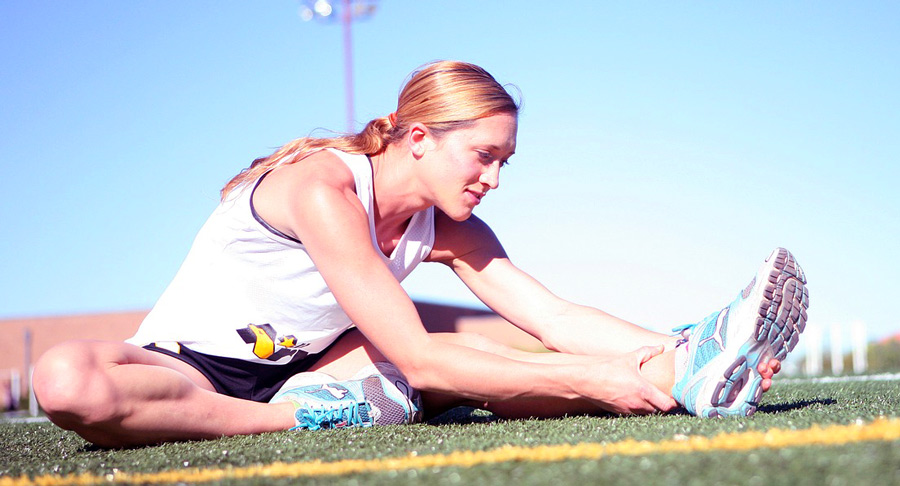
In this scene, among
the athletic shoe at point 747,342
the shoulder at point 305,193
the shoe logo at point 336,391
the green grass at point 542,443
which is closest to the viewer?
the green grass at point 542,443

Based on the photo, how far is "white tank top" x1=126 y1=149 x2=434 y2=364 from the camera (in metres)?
3.05

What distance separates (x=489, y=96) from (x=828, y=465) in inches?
73.5

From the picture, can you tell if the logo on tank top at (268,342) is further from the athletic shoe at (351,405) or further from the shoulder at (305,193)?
the shoulder at (305,193)

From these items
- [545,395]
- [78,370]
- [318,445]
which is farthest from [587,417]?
[78,370]

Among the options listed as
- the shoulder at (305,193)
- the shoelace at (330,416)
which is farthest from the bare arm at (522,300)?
the shoelace at (330,416)

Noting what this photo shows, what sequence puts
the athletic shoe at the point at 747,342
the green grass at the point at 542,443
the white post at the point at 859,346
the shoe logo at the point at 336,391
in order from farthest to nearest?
1. the white post at the point at 859,346
2. the shoe logo at the point at 336,391
3. the athletic shoe at the point at 747,342
4. the green grass at the point at 542,443

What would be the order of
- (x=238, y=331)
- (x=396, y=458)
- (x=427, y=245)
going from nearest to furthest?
1. (x=396, y=458)
2. (x=238, y=331)
3. (x=427, y=245)

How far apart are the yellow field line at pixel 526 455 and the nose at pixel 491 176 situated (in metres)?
1.21

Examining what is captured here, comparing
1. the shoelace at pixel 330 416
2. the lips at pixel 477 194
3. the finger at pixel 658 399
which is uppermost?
the lips at pixel 477 194

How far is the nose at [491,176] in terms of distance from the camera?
2953mm

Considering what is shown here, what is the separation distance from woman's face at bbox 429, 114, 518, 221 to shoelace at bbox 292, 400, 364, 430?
2.72 ft

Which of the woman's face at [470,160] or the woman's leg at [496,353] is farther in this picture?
the woman's face at [470,160]

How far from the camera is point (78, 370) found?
2.49 metres

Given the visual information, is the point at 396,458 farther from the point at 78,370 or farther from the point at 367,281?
the point at 78,370
